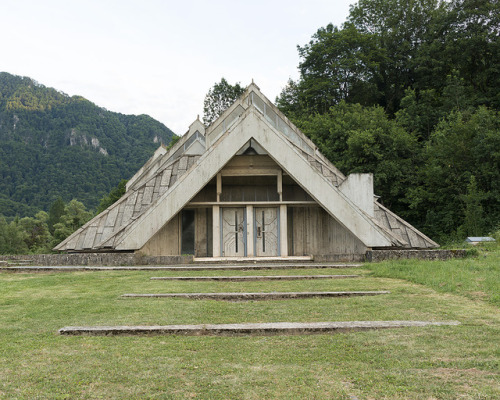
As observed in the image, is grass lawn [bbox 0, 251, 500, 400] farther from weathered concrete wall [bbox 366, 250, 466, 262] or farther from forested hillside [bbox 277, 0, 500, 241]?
forested hillside [bbox 277, 0, 500, 241]

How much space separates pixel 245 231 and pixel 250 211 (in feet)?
2.68

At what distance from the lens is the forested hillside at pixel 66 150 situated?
365 ft

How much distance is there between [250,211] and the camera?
16.3 metres

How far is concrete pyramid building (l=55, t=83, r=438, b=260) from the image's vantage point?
14342 mm

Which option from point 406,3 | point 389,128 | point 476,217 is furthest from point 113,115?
point 476,217

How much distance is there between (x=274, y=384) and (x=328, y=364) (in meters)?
0.74

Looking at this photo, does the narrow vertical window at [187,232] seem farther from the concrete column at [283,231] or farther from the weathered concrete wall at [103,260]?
the concrete column at [283,231]

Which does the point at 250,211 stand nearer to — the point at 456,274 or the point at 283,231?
the point at 283,231

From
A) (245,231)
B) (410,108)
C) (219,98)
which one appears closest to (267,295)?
(245,231)

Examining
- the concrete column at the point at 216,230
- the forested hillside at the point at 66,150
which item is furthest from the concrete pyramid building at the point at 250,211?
the forested hillside at the point at 66,150

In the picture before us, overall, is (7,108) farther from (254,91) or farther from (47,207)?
(254,91)

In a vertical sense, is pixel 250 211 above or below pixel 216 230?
above

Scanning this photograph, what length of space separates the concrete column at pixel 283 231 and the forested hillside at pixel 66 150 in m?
82.3

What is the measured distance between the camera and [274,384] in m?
3.70
